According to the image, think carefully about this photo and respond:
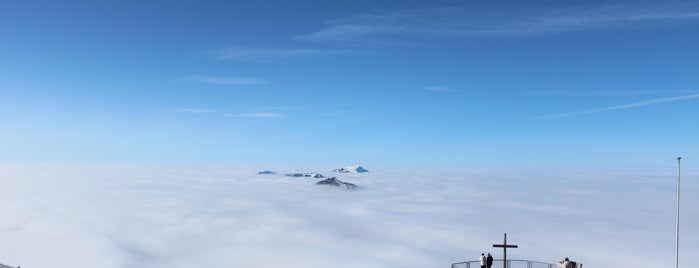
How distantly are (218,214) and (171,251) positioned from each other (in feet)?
183

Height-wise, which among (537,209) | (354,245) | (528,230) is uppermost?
(537,209)

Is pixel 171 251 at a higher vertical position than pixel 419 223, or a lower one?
lower

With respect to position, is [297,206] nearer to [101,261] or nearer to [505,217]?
[505,217]

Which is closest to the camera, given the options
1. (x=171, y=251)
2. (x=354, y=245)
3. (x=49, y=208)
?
(x=171, y=251)

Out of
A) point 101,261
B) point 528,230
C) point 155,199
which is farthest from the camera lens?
point 155,199

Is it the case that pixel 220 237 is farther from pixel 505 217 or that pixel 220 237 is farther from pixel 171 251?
pixel 505 217

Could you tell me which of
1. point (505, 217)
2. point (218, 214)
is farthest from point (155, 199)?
point (505, 217)

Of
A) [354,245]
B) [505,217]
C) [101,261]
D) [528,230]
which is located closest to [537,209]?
[505,217]

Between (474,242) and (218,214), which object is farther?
(218,214)

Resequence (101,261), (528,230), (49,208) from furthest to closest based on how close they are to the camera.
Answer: (49,208) → (528,230) → (101,261)

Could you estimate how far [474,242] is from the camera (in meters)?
93.2

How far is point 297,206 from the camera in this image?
16000 centimetres

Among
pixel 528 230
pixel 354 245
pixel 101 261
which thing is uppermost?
pixel 528 230

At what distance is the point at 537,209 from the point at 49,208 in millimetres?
161348
